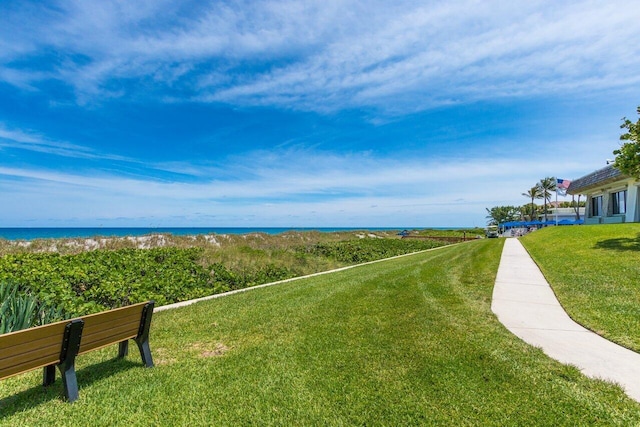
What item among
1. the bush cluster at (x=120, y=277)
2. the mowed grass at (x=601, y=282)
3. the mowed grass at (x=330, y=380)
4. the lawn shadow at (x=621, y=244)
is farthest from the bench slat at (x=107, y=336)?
the lawn shadow at (x=621, y=244)

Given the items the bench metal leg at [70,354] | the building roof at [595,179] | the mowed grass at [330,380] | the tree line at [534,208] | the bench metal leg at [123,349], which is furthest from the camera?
the tree line at [534,208]

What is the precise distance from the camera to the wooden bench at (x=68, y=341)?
310 cm

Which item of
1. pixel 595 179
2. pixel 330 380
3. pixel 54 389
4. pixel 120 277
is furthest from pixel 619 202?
pixel 54 389

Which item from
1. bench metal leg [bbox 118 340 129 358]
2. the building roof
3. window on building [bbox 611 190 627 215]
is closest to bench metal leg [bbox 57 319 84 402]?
bench metal leg [bbox 118 340 129 358]

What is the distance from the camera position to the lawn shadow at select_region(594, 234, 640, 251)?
1247cm

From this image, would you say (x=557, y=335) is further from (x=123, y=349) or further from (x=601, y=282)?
(x=123, y=349)

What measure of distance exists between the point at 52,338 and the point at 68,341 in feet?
0.55

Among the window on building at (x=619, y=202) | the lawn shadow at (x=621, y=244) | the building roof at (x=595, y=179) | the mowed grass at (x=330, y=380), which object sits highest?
the building roof at (x=595, y=179)

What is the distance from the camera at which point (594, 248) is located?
1337 centimetres

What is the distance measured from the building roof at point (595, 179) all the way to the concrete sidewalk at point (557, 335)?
23814 mm

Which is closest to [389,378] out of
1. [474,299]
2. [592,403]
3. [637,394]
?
[592,403]

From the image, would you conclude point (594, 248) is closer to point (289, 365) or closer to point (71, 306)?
point (289, 365)

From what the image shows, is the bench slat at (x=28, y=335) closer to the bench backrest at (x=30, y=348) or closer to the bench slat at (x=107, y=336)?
the bench backrest at (x=30, y=348)

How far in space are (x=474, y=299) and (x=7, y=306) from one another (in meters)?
8.93
